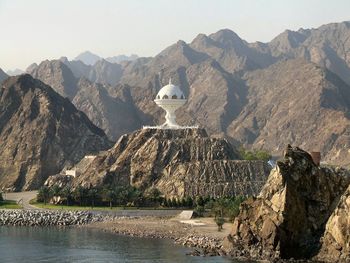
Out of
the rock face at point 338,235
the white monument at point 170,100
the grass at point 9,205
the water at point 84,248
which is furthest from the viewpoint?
the white monument at point 170,100

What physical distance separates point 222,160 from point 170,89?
2993 centimetres

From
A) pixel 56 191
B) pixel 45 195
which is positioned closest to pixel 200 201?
pixel 56 191

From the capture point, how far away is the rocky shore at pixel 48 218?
13462 cm

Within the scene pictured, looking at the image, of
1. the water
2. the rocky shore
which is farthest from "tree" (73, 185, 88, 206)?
the water

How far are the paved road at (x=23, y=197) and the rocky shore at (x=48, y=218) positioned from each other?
13684 millimetres

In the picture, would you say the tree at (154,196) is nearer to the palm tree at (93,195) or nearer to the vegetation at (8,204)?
the palm tree at (93,195)

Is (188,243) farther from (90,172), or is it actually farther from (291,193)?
(90,172)

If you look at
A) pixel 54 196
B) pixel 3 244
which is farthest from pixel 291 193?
pixel 54 196

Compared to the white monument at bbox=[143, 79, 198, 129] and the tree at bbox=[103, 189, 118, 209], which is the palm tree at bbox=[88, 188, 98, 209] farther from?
the white monument at bbox=[143, 79, 198, 129]

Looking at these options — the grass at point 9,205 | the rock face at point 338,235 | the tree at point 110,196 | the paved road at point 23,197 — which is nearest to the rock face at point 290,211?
the rock face at point 338,235

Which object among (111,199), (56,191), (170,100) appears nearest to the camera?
(111,199)

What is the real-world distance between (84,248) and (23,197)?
72.7m

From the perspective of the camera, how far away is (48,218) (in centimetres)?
13612

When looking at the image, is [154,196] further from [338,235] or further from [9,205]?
[338,235]
